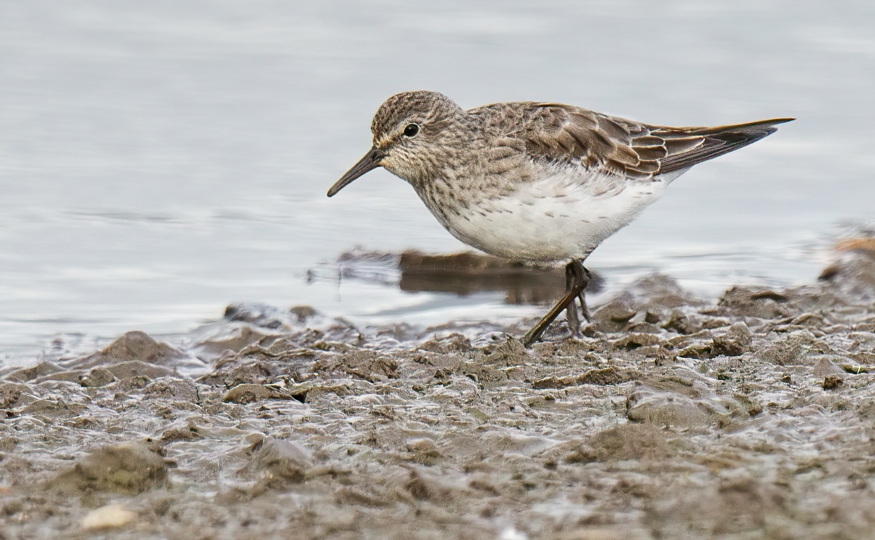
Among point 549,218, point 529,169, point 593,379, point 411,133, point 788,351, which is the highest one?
point 411,133

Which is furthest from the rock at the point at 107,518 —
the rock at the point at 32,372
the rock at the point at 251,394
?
the rock at the point at 32,372

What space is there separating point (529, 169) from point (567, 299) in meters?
0.92

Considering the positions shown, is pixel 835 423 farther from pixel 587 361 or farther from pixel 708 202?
pixel 708 202

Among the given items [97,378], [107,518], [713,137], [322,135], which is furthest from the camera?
[322,135]

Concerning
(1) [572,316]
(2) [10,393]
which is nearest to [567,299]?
(1) [572,316]

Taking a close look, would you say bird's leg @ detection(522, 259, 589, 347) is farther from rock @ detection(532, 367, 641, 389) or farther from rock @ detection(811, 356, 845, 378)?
rock @ detection(811, 356, 845, 378)

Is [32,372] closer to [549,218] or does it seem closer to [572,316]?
[549,218]

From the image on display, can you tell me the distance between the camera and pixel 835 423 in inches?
158

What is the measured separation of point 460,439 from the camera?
13.4ft

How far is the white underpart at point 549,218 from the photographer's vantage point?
5.89 metres

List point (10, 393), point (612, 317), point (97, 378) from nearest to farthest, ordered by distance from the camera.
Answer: point (10, 393) < point (97, 378) < point (612, 317)

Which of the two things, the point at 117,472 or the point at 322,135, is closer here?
the point at 117,472

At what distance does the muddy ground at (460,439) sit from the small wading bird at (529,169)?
591 mm

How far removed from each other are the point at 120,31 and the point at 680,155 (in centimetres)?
893
